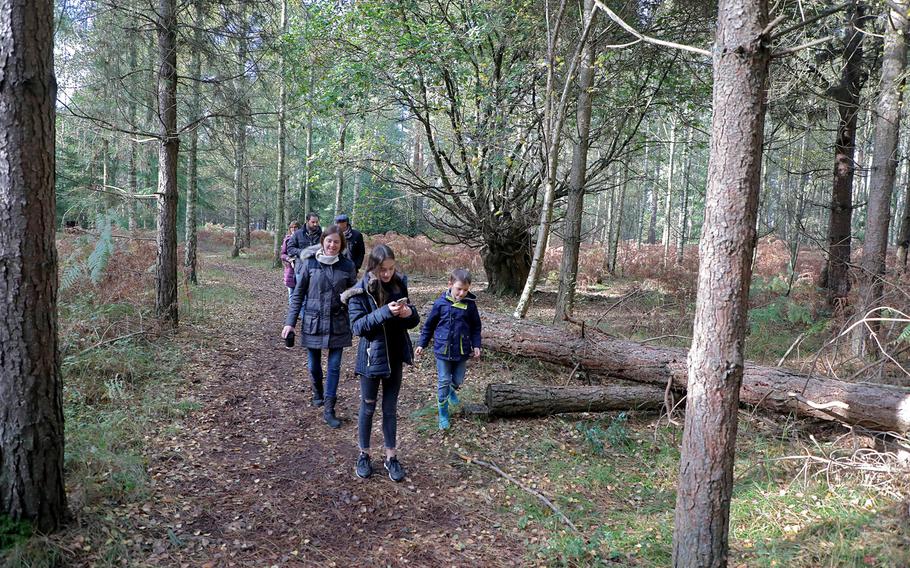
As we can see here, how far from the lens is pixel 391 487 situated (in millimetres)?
4551

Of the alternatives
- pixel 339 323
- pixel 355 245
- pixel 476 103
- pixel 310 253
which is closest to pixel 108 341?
pixel 310 253

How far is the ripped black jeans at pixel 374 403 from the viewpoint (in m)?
4.57

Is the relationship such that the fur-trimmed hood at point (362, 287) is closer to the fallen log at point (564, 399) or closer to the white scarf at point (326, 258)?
the white scarf at point (326, 258)

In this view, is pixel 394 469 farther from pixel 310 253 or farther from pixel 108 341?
pixel 108 341

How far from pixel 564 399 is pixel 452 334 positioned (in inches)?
63.1

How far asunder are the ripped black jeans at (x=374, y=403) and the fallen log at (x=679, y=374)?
3.18 m

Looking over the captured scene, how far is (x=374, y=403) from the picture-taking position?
4645mm

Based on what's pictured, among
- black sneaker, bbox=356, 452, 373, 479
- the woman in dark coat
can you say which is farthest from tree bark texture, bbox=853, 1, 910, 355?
the woman in dark coat

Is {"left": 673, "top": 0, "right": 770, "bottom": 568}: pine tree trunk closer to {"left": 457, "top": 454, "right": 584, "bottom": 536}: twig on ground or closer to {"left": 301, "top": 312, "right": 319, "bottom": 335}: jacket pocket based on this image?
{"left": 457, "top": 454, "right": 584, "bottom": 536}: twig on ground

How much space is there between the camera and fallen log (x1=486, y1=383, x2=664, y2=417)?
601 centimetres

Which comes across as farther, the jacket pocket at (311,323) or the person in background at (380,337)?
the jacket pocket at (311,323)

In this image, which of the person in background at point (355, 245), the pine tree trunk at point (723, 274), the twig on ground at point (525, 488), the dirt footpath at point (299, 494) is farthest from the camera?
the person in background at point (355, 245)

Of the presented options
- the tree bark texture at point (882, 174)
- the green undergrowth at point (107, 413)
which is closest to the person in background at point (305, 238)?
the green undergrowth at point (107, 413)

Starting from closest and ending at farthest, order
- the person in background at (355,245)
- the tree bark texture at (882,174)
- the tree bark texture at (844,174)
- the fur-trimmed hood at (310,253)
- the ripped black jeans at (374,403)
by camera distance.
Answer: the ripped black jeans at (374,403) → the fur-trimmed hood at (310,253) → the tree bark texture at (882,174) → the person in background at (355,245) → the tree bark texture at (844,174)
